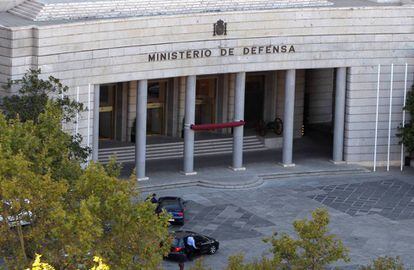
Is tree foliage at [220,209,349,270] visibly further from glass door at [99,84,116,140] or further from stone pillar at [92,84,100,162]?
glass door at [99,84,116,140]

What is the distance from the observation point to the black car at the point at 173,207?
6575 cm

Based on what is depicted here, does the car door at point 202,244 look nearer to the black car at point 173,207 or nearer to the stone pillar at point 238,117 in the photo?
the black car at point 173,207

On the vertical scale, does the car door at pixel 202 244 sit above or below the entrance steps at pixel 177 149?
below

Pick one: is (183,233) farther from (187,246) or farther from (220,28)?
(220,28)

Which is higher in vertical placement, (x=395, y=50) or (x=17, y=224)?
(x=395, y=50)

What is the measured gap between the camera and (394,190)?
75.2 m

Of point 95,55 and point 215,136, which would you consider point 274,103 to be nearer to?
point 215,136

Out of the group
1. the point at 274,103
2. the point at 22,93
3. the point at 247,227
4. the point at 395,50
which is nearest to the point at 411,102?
the point at 395,50

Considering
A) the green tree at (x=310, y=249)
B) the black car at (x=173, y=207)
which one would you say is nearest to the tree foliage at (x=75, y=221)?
the green tree at (x=310, y=249)

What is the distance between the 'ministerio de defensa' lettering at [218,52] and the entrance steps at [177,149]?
309 inches

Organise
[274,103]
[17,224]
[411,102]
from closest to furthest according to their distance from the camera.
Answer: [17,224] → [411,102] → [274,103]

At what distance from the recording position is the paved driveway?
64.1 meters

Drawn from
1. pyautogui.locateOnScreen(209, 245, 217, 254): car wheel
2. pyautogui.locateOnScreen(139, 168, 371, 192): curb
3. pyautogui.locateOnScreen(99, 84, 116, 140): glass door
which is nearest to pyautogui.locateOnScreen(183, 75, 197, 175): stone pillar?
pyautogui.locateOnScreen(139, 168, 371, 192): curb

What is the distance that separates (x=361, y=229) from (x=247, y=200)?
7.46m
